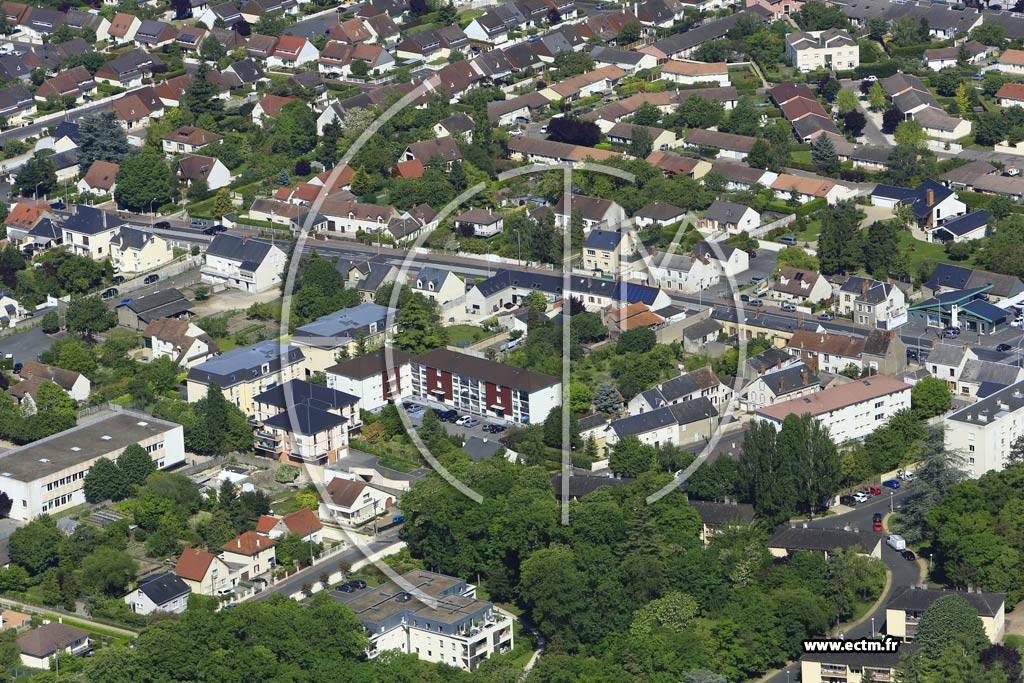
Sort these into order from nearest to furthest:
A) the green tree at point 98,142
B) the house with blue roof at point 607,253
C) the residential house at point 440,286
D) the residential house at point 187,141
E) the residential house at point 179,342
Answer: the residential house at point 179,342
the residential house at point 440,286
the house with blue roof at point 607,253
the green tree at point 98,142
the residential house at point 187,141

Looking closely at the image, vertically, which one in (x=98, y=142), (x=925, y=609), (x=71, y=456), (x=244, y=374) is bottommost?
(x=98, y=142)

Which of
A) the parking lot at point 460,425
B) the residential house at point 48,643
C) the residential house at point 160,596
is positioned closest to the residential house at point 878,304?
the parking lot at point 460,425

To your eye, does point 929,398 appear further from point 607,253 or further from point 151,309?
point 151,309

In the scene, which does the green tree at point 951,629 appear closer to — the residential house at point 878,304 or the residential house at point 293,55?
the residential house at point 878,304

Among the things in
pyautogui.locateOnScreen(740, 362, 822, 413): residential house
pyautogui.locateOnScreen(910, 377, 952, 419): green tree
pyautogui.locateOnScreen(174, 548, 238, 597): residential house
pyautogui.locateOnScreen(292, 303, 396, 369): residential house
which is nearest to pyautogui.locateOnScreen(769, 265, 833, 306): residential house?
pyautogui.locateOnScreen(740, 362, 822, 413): residential house

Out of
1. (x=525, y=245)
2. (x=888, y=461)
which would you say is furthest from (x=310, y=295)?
(x=888, y=461)

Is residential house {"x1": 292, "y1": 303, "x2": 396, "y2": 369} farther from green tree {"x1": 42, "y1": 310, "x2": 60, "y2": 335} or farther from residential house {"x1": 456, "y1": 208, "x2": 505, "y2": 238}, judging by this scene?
green tree {"x1": 42, "y1": 310, "x2": 60, "y2": 335}

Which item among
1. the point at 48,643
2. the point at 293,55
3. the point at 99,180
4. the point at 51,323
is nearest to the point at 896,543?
the point at 48,643
